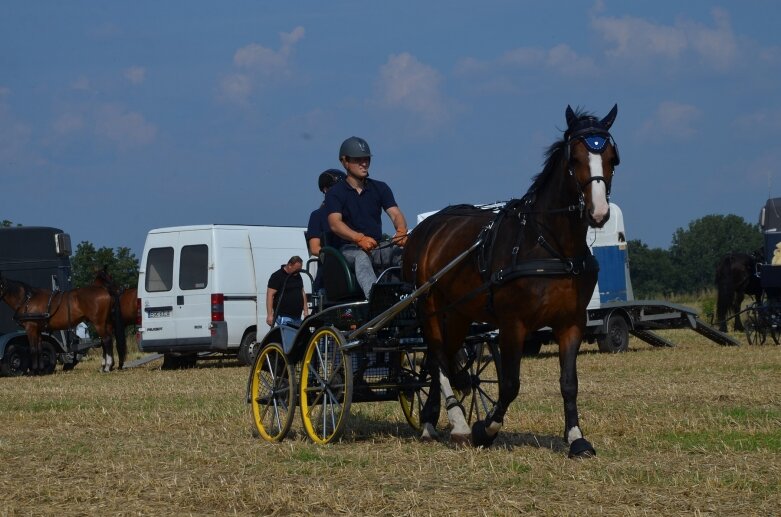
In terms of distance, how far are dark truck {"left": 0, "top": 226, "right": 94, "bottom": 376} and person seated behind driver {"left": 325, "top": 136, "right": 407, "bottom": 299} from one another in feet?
50.8

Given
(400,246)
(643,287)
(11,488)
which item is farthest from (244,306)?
(643,287)

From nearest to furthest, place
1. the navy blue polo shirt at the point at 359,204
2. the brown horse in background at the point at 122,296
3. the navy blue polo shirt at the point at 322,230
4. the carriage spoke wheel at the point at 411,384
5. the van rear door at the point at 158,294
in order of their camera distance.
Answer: the carriage spoke wheel at the point at 411,384, the navy blue polo shirt at the point at 359,204, the navy blue polo shirt at the point at 322,230, the van rear door at the point at 158,294, the brown horse in background at the point at 122,296

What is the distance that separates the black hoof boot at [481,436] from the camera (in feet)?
30.2

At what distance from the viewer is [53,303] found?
2483cm

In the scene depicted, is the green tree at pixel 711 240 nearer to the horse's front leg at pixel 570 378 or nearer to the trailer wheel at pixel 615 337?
the trailer wheel at pixel 615 337

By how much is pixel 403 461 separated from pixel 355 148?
9.74ft

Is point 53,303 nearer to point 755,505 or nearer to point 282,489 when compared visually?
point 282,489

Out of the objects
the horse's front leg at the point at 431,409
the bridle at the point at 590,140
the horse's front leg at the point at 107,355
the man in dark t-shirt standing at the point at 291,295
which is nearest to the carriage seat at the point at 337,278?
the horse's front leg at the point at 431,409

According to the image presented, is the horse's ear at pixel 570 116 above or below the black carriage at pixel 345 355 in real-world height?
above

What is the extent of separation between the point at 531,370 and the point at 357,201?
9.27 metres

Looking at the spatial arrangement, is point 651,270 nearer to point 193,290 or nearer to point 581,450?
point 193,290

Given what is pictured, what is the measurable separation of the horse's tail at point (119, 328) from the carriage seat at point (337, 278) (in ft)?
50.2

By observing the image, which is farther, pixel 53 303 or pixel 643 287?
pixel 643 287

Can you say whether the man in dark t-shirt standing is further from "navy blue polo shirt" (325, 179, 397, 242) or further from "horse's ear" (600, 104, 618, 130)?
"horse's ear" (600, 104, 618, 130)
